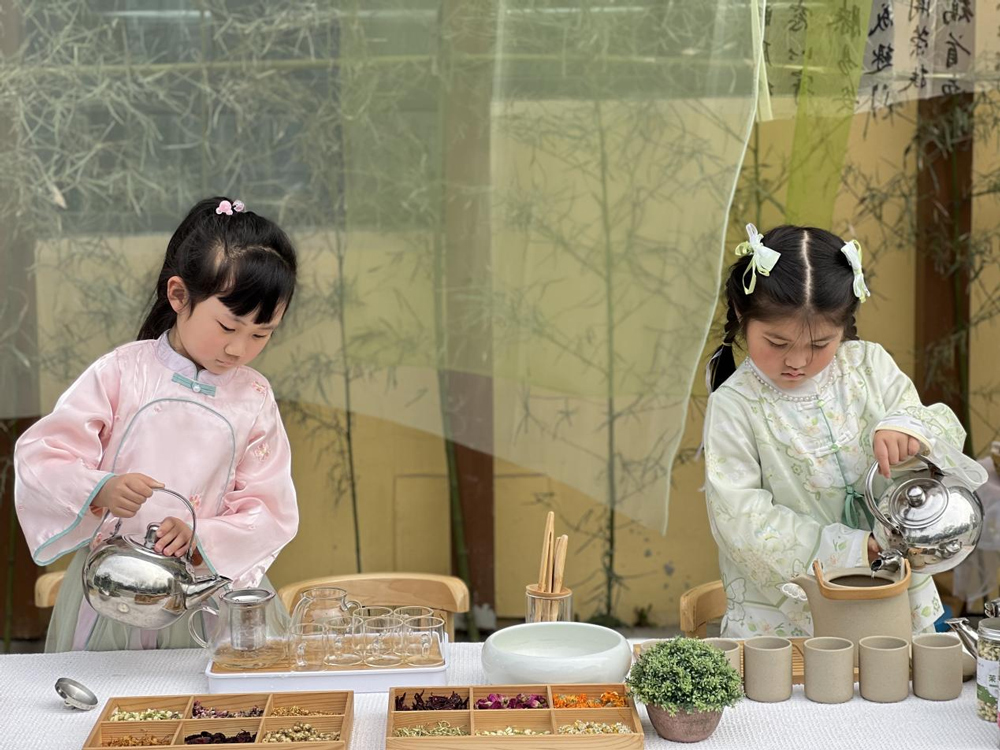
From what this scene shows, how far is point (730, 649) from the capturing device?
1.72 metres

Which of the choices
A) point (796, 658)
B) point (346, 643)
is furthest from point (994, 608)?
point (346, 643)

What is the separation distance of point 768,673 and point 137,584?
0.91m

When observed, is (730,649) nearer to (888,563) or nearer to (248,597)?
(888,563)

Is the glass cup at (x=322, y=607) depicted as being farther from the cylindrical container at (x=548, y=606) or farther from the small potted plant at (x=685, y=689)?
the small potted plant at (x=685, y=689)

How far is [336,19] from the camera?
312 cm

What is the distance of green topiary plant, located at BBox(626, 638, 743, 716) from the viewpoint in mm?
1538

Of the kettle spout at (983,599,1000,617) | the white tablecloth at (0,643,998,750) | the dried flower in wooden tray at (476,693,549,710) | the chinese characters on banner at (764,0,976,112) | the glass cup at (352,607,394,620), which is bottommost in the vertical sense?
the white tablecloth at (0,643,998,750)

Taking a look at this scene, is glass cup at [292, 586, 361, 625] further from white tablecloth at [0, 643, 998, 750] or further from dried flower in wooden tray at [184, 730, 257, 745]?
dried flower in wooden tray at [184, 730, 257, 745]

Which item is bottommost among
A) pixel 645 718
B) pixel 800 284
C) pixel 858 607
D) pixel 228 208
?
pixel 645 718

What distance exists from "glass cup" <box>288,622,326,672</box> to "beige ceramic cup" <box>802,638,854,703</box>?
71 centimetres

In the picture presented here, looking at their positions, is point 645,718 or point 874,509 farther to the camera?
point 874,509

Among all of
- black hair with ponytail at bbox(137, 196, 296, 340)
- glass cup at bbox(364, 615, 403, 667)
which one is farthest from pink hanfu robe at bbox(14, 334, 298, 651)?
glass cup at bbox(364, 615, 403, 667)

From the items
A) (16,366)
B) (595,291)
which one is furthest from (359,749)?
(16,366)

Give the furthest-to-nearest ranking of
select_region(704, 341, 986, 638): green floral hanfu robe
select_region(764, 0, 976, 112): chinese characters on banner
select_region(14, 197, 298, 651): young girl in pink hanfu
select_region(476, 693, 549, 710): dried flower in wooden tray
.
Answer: select_region(764, 0, 976, 112): chinese characters on banner < select_region(704, 341, 986, 638): green floral hanfu robe < select_region(14, 197, 298, 651): young girl in pink hanfu < select_region(476, 693, 549, 710): dried flower in wooden tray
